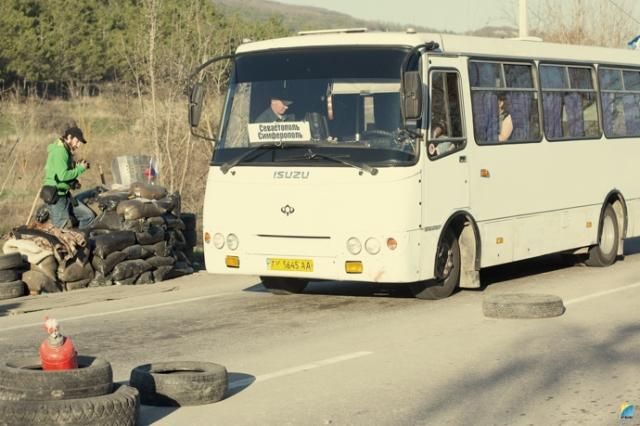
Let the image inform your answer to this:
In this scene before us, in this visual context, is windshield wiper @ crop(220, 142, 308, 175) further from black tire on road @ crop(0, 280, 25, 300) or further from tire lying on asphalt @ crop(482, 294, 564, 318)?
black tire on road @ crop(0, 280, 25, 300)

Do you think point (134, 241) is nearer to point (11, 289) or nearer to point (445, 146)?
point (11, 289)

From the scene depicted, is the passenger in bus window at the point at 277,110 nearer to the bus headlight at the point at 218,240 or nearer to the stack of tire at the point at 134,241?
A: the bus headlight at the point at 218,240

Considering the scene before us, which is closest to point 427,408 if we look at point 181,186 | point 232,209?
point 232,209

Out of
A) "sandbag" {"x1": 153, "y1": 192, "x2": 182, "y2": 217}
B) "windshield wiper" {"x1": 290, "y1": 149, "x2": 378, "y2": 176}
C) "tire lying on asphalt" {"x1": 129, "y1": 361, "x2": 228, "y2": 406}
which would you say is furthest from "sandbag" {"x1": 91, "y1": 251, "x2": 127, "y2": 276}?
"tire lying on asphalt" {"x1": 129, "y1": 361, "x2": 228, "y2": 406}

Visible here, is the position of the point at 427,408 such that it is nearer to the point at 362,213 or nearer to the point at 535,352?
the point at 535,352

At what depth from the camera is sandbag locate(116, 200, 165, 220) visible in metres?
18.0

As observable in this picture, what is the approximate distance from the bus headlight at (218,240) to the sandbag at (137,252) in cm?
315

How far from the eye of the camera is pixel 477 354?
10961 mm

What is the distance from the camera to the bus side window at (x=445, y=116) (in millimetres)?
14422

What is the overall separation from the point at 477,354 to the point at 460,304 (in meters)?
3.60

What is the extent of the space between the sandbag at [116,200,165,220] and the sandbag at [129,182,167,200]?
43 centimetres

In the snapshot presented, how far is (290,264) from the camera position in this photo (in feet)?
46.3

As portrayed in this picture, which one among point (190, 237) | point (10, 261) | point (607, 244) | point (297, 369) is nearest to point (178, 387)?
point (297, 369)

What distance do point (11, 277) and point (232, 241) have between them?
3.41 meters
